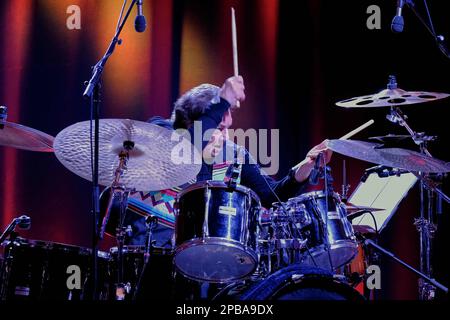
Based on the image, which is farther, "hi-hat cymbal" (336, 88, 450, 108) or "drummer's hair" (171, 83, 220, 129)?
"drummer's hair" (171, 83, 220, 129)

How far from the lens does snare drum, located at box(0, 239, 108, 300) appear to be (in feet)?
9.12

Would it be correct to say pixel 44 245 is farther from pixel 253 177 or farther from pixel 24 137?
pixel 253 177

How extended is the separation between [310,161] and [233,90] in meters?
0.82

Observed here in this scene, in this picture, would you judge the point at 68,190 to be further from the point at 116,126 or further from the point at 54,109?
the point at 116,126

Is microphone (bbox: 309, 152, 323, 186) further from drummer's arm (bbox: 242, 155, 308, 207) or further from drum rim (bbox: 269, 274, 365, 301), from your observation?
drum rim (bbox: 269, 274, 365, 301)

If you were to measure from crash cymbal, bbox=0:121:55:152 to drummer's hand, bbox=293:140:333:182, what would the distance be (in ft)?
4.59

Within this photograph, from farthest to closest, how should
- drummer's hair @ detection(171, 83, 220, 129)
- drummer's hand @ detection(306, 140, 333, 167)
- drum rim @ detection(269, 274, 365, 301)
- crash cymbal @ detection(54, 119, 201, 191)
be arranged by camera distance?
drummer's hair @ detection(171, 83, 220, 129)
drummer's hand @ detection(306, 140, 333, 167)
crash cymbal @ detection(54, 119, 201, 191)
drum rim @ detection(269, 274, 365, 301)

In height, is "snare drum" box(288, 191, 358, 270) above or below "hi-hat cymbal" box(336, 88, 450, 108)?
below

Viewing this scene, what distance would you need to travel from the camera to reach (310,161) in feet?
10.9

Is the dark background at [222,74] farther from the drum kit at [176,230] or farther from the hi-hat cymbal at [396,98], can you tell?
the drum kit at [176,230]

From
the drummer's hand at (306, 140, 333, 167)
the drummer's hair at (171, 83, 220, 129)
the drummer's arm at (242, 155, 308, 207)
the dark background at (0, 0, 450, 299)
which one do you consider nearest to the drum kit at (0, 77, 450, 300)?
the drummer's hand at (306, 140, 333, 167)

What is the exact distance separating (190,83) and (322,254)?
1.94 metres

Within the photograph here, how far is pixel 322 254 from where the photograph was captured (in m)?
3.00

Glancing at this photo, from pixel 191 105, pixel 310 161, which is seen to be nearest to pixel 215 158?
pixel 191 105
